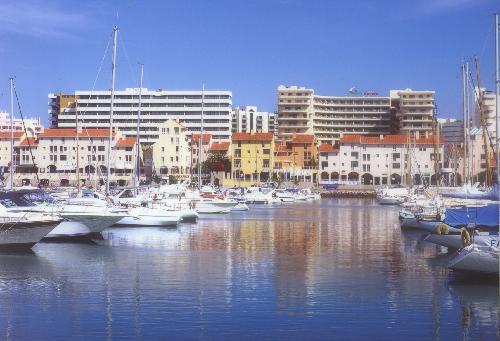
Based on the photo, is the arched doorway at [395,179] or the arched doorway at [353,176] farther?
the arched doorway at [353,176]

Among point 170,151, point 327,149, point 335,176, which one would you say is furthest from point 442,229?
point 335,176

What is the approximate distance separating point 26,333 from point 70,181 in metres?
→ 135

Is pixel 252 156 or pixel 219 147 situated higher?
pixel 219 147

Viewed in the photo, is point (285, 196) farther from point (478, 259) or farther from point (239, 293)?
point (239, 293)

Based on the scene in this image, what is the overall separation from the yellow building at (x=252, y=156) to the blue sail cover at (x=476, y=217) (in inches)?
5028

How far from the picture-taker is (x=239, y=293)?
28375 millimetres

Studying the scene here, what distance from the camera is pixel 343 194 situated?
157 meters

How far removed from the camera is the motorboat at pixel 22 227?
37844 mm

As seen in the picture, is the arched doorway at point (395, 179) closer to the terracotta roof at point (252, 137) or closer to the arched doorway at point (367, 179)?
the arched doorway at point (367, 179)

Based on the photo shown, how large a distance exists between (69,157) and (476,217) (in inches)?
5118

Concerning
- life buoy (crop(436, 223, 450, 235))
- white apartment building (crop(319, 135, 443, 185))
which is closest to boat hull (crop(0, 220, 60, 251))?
life buoy (crop(436, 223, 450, 235))

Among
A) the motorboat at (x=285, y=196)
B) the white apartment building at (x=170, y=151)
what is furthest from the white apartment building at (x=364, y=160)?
the motorboat at (x=285, y=196)

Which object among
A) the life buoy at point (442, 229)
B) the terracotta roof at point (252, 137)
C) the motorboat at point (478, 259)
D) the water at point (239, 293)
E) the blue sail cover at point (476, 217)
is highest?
the terracotta roof at point (252, 137)

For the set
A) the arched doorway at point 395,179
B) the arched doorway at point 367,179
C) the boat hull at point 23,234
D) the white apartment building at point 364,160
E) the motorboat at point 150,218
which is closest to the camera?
the boat hull at point 23,234
